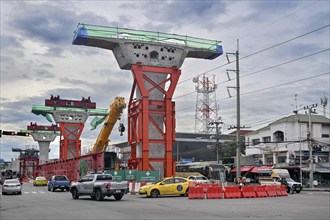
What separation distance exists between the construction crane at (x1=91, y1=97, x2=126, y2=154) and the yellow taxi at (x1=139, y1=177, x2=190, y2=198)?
16.8m

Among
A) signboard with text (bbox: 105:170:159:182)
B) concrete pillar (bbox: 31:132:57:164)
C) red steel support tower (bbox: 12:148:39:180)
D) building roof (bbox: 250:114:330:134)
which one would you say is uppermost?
building roof (bbox: 250:114:330:134)

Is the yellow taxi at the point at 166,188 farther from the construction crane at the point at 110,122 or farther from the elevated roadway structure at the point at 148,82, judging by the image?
the construction crane at the point at 110,122

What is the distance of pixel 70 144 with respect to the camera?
80562mm

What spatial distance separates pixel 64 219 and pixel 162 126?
2840 centimetres

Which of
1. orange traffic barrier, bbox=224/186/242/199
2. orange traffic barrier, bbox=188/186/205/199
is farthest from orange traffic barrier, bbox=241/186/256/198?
orange traffic barrier, bbox=188/186/205/199

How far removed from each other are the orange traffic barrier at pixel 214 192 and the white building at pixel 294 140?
3155cm

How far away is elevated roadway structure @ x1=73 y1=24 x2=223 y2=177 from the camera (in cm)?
4150

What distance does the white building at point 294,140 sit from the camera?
204ft

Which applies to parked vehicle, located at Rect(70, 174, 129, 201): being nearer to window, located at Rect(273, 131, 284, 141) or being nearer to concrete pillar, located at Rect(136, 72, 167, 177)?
concrete pillar, located at Rect(136, 72, 167, 177)

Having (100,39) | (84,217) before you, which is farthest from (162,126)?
(84,217)

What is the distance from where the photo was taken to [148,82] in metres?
42.6

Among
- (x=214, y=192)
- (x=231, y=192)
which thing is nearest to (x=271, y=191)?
(x=231, y=192)

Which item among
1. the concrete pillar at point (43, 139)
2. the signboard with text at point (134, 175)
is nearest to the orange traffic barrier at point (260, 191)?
the signboard with text at point (134, 175)

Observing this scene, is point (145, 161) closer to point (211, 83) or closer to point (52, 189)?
point (52, 189)
